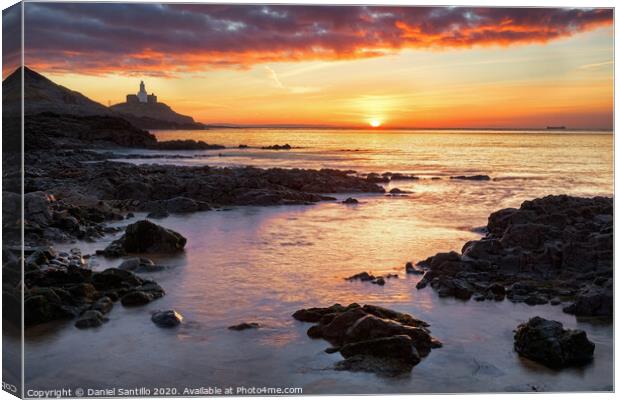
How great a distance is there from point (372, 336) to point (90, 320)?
2732 mm

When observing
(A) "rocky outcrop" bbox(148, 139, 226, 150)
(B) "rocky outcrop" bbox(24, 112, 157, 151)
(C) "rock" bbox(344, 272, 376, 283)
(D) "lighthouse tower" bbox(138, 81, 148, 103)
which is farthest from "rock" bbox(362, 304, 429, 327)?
(A) "rocky outcrop" bbox(148, 139, 226, 150)

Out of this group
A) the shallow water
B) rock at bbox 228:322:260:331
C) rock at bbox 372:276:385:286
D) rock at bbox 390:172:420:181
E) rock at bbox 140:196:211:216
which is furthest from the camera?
rock at bbox 390:172:420:181

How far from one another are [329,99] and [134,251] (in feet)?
12.7

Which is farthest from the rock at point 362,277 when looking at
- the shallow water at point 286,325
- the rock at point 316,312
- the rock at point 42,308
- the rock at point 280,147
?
the rock at point 280,147

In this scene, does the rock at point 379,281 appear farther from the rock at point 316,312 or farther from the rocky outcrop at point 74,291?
the rocky outcrop at point 74,291

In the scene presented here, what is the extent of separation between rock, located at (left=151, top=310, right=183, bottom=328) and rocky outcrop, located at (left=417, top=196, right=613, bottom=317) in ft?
9.80

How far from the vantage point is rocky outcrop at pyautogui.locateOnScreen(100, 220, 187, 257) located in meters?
9.81

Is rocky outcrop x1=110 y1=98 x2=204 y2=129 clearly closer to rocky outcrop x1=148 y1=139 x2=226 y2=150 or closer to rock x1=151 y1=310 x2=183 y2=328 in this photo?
rock x1=151 y1=310 x2=183 y2=328

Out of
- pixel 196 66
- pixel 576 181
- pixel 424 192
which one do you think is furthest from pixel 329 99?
pixel 424 192

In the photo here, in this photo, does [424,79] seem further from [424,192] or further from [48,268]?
[424,192]

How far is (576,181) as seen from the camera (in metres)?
16.0

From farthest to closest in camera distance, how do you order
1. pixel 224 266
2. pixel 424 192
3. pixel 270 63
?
pixel 424 192, pixel 224 266, pixel 270 63

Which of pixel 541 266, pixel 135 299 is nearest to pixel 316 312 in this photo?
pixel 135 299

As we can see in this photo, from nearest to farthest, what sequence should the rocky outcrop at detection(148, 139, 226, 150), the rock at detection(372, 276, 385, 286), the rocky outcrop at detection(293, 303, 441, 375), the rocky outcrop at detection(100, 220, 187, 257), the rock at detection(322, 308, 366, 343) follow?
the rocky outcrop at detection(293, 303, 441, 375), the rock at detection(322, 308, 366, 343), the rock at detection(372, 276, 385, 286), the rocky outcrop at detection(100, 220, 187, 257), the rocky outcrop at detection(148, 139, 226, 150)
